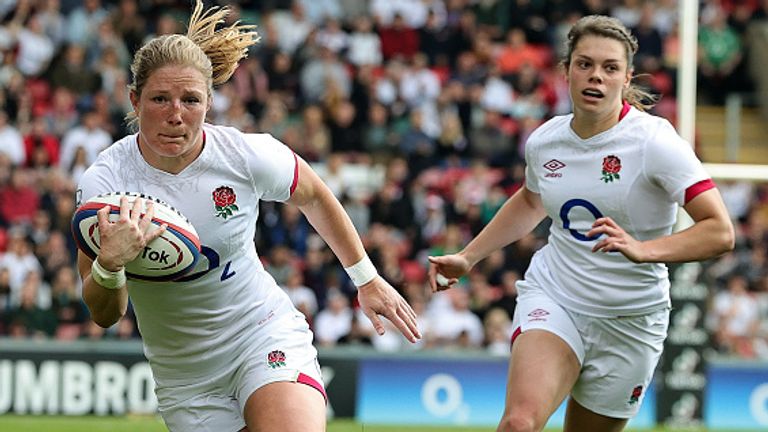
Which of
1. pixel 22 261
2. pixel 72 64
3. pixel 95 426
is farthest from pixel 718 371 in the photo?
pixel 72 64

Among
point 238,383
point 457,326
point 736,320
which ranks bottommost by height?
point 736,320

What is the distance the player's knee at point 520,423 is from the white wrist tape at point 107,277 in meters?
1.69

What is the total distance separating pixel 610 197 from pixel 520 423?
104 cm

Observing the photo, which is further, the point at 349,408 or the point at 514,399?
the point at 349,408

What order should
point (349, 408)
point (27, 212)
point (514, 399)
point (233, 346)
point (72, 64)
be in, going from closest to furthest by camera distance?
point (233, 346), point (514, 399), point (349, 408), point (27, 212), point (72, 64)

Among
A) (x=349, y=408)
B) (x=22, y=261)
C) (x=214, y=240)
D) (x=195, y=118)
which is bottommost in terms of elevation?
(x=349, y=408)

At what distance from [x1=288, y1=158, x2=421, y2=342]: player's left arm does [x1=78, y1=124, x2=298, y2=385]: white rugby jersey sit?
7cm

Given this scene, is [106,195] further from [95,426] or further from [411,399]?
[411,399]

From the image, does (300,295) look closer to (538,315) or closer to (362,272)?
(538,315)

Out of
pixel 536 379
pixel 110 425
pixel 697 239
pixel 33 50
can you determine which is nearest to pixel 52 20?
pixel 33 50

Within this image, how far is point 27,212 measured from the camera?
13914mm

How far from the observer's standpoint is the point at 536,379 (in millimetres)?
5574

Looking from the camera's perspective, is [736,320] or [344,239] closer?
[344,239]

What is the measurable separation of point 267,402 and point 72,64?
1120 cm
